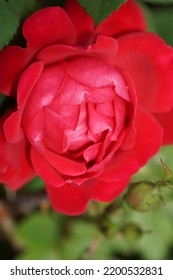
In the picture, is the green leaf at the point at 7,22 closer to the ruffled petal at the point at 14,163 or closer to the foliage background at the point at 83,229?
the ruffled petal at the point at 14,163

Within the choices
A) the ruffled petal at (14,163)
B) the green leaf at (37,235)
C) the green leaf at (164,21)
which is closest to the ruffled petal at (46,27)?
the ruffled petal at (14,163)

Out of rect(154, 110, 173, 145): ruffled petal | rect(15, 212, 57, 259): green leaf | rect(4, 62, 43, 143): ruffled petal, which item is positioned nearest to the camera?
rect(4, 62, 43, 143): ruffled petal

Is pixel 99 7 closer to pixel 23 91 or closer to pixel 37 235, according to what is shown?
pixel 23 91

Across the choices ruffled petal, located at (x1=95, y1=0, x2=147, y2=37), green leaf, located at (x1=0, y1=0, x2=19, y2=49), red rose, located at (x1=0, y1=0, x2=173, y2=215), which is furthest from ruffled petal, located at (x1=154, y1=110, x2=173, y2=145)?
green leaf, located at (x1=0, y1=0, x2=19, y2=49)

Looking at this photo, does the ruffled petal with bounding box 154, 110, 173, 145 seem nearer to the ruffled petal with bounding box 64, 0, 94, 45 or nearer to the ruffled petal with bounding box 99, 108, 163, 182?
the ruffled petal with bounding box 99, 108, 163, 182
